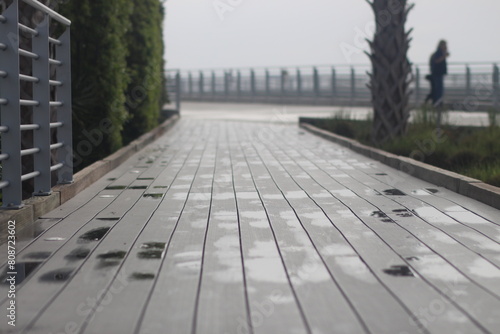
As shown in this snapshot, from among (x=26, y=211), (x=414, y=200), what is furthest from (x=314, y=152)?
(x=26, y=211)

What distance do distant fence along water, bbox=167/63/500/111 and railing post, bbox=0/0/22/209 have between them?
54.9ft

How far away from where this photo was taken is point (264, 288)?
3295 millimetres

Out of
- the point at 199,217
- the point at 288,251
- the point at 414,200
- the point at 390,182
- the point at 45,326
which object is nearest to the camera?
the point at 45,326

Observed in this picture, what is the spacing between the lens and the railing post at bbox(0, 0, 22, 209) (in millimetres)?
4598

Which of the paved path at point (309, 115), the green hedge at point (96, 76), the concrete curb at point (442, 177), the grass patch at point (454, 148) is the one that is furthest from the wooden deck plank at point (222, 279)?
the paved path at point (309, 115)

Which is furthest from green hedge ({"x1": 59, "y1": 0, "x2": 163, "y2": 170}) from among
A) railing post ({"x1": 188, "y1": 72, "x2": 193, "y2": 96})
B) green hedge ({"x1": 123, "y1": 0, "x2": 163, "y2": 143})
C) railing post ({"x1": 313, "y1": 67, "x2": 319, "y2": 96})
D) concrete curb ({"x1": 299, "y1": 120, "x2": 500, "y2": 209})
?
railing post ({"x1": 188, "y1": 72, "x2": 193, "y2": 96})

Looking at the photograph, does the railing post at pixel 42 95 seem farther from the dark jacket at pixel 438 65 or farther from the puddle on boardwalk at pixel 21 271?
the dark jacket at pixel 438 65

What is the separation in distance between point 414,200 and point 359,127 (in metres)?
7.44

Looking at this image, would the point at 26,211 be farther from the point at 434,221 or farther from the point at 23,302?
the point at 434,221

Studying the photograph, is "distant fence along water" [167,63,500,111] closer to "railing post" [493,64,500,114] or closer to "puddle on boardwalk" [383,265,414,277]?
"railing post" [493,64,500,114]

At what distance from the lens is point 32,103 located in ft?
17.1

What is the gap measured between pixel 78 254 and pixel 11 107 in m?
1.28

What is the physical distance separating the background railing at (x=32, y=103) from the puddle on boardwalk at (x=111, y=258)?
1054mm

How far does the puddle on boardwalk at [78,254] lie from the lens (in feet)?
12.8
